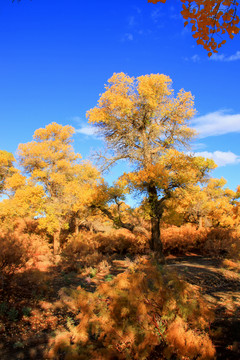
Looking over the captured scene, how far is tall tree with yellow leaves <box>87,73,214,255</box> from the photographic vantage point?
39.3ft

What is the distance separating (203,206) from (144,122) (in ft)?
35.1

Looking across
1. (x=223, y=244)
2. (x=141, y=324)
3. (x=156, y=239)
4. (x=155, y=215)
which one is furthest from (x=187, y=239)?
(x=141, y=324)

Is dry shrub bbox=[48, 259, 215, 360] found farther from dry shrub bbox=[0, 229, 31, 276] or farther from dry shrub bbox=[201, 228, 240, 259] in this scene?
dry shrub bbox=[201, 228, 240, 259]

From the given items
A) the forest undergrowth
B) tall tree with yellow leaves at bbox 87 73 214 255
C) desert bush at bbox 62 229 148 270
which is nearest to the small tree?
desert bush at bbox 62 229 148 270

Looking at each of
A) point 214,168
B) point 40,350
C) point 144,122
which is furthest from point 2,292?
point 214,168

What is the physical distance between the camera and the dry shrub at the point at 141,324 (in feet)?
8.69

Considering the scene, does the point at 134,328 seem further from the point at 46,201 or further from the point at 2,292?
the point at 46,201

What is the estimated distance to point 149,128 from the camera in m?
13.7

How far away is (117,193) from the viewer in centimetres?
1256

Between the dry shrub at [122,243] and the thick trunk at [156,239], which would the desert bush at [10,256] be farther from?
the dry shrub at [122,243]

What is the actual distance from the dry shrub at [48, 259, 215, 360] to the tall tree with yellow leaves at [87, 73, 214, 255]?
27.7 ft

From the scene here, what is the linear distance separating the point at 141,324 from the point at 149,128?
11915 millimetres

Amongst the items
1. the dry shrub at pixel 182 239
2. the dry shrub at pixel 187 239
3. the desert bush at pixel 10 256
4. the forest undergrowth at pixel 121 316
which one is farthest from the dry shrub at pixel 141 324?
the dry shrub at pixel 182 239

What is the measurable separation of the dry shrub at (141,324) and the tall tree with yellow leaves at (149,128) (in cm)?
844
